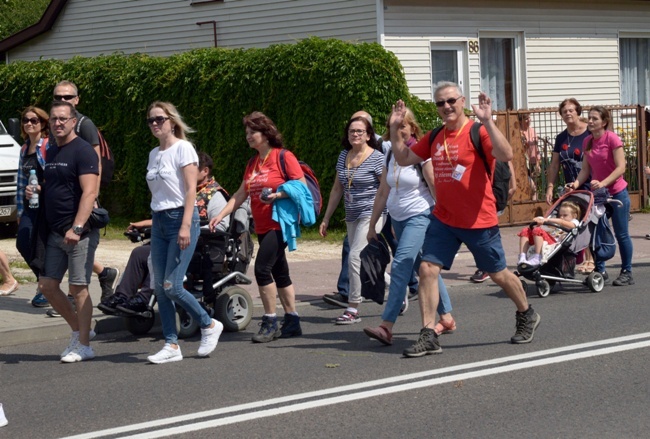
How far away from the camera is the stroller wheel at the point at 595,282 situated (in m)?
11.5

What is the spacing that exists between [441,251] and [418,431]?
2.31 meters

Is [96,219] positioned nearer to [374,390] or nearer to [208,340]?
[208,340]

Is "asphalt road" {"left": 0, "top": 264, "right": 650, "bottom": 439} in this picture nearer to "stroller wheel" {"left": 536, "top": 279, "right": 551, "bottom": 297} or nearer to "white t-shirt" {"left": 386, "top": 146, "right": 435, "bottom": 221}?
"white t-shirt" {"left": 386, "top": 146, "right": 435, "bottom": 221}

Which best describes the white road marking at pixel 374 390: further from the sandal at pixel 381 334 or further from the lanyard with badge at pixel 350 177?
the lanyard with badge at pixel 350 177

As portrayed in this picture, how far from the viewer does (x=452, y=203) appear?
27.0 feet

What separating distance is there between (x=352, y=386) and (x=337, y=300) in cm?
379

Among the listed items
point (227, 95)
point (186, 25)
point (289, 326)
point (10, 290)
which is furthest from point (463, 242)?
point (186, 25)

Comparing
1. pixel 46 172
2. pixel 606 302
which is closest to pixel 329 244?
pixel 606 302

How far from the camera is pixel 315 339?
9359 millimetres

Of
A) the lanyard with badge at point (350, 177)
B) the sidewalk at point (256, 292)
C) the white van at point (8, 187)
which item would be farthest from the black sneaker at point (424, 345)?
the white van at point (8, 187)

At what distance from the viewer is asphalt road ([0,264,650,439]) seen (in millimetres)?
6414

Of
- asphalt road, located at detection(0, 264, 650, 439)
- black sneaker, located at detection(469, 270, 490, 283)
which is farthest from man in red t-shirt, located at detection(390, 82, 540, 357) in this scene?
black sneaker, located at detection(469, 270, 490, 283)

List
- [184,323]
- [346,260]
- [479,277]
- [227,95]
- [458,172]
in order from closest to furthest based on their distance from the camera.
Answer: [458,172], [184,323], [346,260], [479,277], [227,95]

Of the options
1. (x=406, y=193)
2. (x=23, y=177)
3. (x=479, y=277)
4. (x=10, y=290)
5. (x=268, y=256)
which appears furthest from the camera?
(x=479, y=277)
